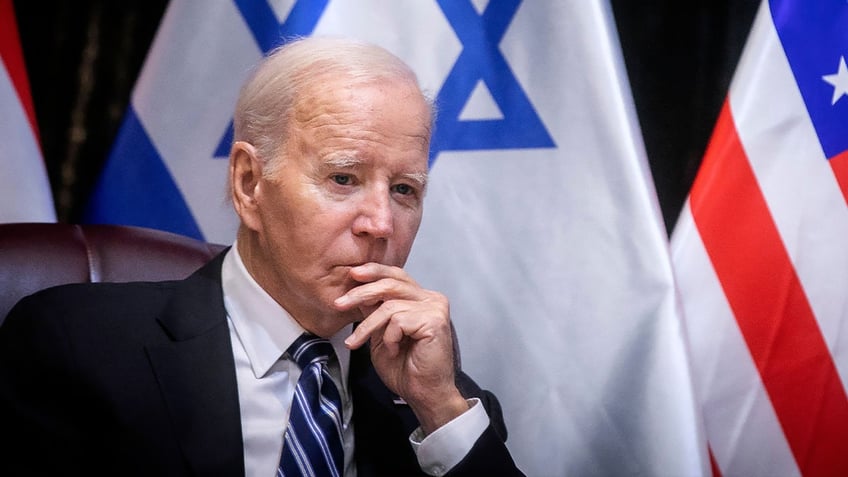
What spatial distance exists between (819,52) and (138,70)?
1697mm

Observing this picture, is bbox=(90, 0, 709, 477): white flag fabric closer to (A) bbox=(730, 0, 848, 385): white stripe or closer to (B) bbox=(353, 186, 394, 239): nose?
(A) bbox=(730, 0, 848, 385): white stripe

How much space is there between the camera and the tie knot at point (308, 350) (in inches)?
61.6

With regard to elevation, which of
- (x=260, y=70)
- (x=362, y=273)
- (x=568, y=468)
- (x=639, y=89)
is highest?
(x=260, y=70)

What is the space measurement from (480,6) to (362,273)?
0.92 metres

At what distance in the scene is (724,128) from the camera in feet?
6.84

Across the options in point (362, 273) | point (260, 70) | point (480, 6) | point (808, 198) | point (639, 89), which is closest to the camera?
point (362, 273)

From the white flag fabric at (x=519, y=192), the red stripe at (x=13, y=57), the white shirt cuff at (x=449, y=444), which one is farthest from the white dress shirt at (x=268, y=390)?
the red stripe at (x=13, y=57)

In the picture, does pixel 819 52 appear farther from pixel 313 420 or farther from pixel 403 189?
pixel 313 420

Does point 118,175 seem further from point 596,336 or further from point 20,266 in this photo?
point 596,336

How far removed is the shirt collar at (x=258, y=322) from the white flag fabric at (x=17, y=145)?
0.77m

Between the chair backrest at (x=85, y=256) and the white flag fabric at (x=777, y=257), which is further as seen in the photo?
the white flag fabric at (x=777, y=257)

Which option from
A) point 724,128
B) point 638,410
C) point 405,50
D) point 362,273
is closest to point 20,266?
point 362,273

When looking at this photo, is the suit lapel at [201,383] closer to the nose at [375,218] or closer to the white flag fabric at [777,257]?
the nose at [375,218]

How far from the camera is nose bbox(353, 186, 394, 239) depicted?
1486 mm
